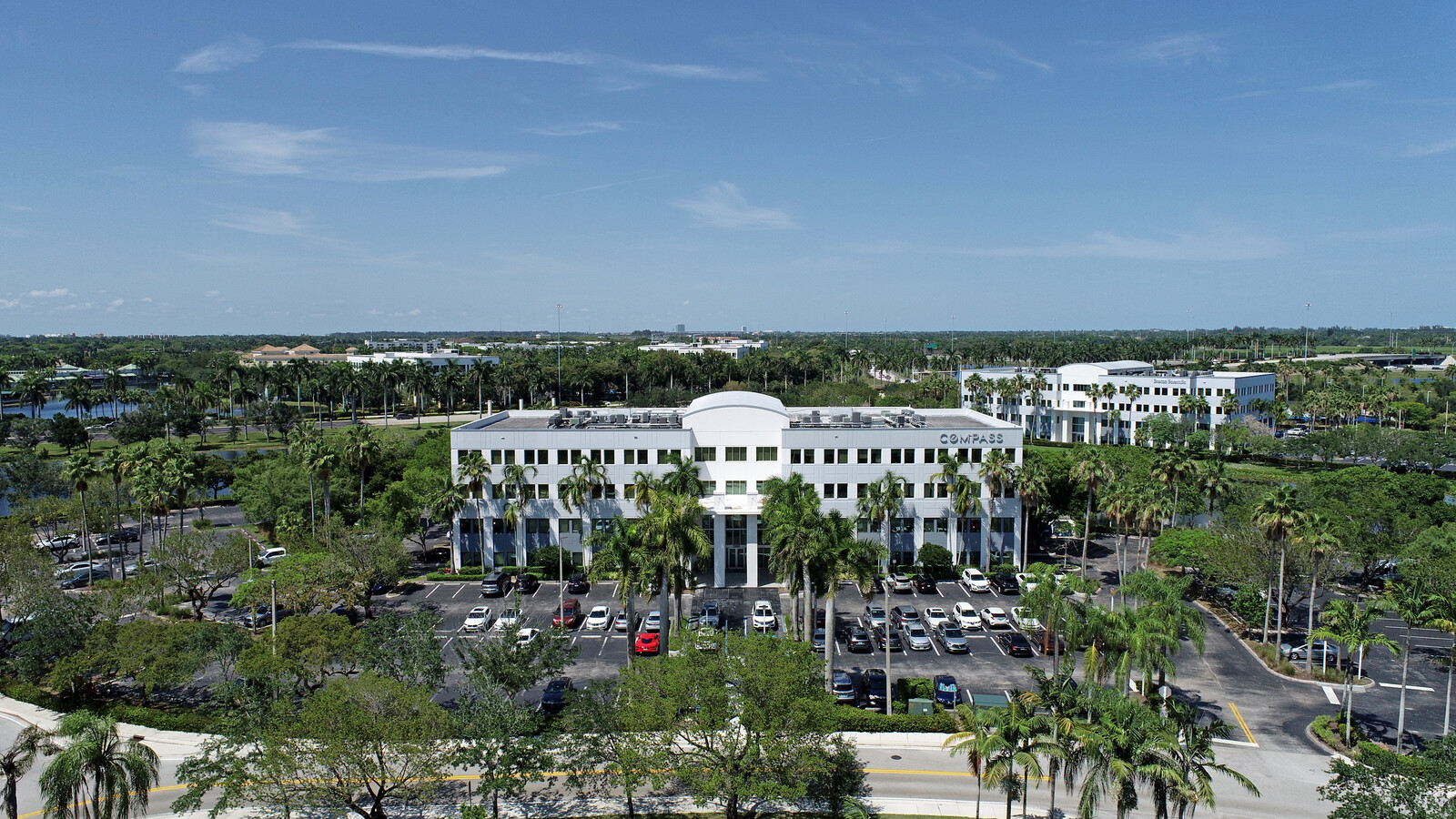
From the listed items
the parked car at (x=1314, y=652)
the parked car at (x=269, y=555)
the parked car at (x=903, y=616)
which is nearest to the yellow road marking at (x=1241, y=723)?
the parked car at (x=1314, y=652)

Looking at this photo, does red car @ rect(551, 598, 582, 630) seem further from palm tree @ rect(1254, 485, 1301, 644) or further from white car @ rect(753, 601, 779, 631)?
palm tree @ rect(1254, 485, 1301, 644)

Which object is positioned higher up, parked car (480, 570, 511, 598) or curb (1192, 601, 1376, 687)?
parked car (480, 570, 511, 598)

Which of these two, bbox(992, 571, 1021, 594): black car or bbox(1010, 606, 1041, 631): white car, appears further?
bbox(992, 571, 1021, 594): black car

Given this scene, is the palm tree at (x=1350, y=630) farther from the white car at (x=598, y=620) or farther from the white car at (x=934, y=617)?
the white car at (x=598, y=620)

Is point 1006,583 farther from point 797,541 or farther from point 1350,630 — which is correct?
point 797,541

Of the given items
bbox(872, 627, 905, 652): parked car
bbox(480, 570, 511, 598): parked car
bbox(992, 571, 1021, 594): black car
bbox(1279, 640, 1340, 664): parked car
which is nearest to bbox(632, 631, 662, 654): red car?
bbox(872, 627, 905, 652): parked car

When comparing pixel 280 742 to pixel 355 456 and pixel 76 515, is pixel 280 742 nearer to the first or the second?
pixel 355 456

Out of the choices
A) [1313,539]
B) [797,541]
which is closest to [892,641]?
[797,541]
